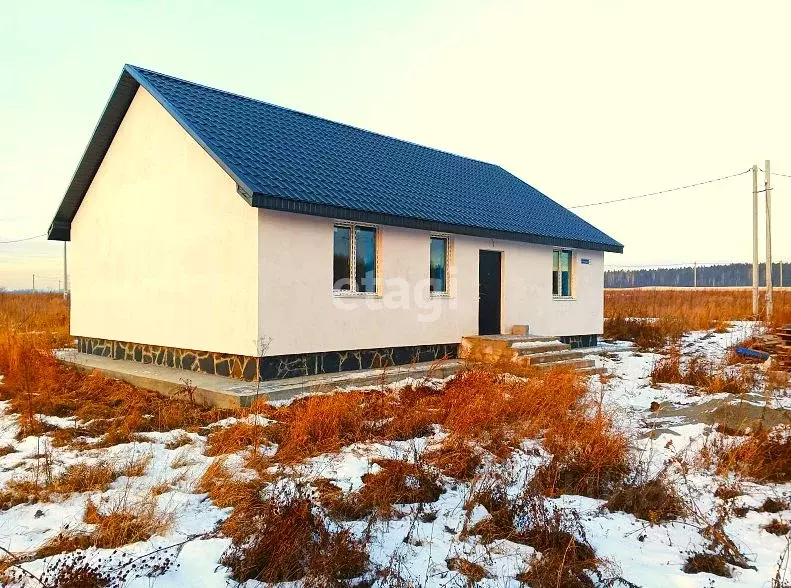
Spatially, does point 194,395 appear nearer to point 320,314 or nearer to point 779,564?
point 320,314

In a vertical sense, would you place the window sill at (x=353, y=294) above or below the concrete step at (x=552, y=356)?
above

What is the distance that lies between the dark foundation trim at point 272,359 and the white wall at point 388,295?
0.20 metres

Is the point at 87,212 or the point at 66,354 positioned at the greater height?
the point at 87,212

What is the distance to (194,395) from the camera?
9.14 m

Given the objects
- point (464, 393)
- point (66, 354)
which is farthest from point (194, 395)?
point (66, 354)

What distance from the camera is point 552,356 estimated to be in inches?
512

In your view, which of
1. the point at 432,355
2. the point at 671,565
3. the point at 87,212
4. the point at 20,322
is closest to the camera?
the point at 671,565

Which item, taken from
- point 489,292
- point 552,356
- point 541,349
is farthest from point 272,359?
point 552,356

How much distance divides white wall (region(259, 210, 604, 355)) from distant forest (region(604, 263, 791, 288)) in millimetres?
100817

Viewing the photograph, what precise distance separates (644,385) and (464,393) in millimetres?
4477

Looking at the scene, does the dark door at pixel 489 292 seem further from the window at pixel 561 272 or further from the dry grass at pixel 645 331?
the dry grass at pixel 645 331

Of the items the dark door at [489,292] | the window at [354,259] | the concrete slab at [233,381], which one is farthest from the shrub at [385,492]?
the dark door at [489,292]

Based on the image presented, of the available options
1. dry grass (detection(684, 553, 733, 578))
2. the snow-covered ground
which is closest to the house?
the snow-covered ground

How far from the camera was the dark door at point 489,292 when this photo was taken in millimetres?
14031
